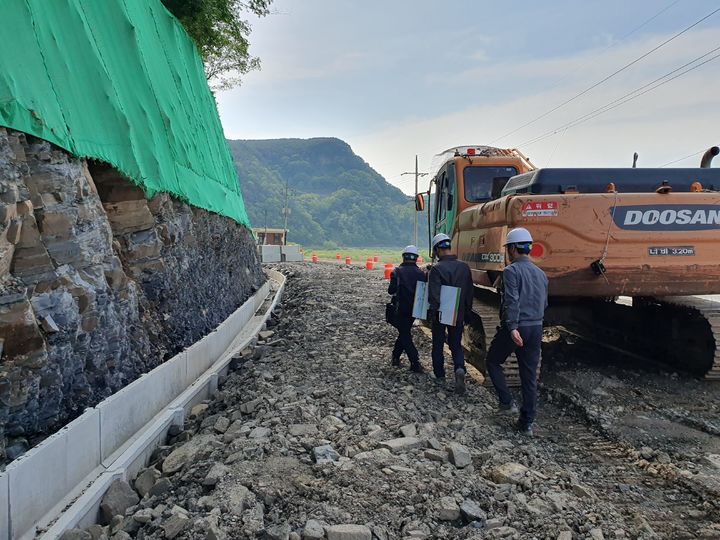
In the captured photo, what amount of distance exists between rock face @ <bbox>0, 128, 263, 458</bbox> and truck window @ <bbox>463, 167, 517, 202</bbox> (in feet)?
16.0

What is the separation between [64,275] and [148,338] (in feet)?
6.27

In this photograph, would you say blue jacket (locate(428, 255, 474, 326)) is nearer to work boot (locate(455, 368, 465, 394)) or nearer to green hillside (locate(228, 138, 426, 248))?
work boot (locate(455, 368, 465, 394))

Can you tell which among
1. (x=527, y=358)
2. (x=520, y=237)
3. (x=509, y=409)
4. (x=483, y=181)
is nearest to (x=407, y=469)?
(x=527, y=358)

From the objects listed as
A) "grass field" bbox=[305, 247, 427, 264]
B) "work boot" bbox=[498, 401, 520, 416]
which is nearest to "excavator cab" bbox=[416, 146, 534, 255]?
"work boot" bbox=[498, 401, 520, 416]

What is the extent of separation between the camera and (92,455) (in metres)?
4.17

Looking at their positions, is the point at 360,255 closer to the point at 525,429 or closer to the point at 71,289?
the point at 525,429

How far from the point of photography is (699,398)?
20.7 feet

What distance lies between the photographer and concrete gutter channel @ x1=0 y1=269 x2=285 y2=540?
328cm

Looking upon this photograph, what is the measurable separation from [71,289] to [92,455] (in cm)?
146

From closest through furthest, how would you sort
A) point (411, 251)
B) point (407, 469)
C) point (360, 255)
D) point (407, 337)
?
point (407, 469) → point (407, 337) → point (411, 251) → point (360, 255)

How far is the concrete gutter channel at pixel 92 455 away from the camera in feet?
10.8

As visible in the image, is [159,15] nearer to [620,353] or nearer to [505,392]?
[505,392]

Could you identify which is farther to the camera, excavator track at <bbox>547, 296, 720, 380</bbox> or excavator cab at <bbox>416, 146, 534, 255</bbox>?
excavator cab at <bbox>416, 146, 534, 255</bbox>

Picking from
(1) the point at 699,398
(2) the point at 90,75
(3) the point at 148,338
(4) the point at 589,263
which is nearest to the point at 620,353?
(1) the point at 699,398
